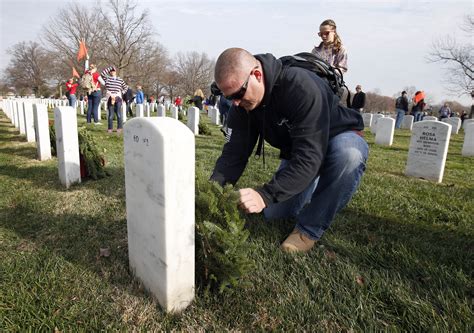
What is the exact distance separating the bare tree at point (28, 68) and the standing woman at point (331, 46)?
63261 mm

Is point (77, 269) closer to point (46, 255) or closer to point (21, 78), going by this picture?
point (46, 255)

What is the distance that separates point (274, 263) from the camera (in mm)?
2111

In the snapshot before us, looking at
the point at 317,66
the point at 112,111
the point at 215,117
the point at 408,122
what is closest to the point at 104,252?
the point at 317,66

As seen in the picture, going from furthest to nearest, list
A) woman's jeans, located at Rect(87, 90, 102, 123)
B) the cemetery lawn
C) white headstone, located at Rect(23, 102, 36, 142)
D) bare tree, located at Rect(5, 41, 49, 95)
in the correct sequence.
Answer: bare tree, located at Rect(5, 41, 49, 95)
woman's jeans, located at Rect(87, 90, 102, 123)
white headstone, located at Rect(23, 102, 36, 142)
the cemetery lawn

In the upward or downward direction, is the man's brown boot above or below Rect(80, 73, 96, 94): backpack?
below

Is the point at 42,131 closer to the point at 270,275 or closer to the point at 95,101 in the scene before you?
the point at 270,275

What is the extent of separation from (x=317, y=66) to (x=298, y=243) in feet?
4.43

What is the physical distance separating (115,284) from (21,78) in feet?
225

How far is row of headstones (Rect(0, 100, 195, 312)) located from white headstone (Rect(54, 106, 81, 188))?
2.44 meters

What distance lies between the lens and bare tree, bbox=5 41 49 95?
181ft

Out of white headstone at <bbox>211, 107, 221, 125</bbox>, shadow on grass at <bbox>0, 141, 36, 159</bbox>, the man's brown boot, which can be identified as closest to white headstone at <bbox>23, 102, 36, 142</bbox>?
shadow on grass at <bbox>0, 141, 36, 159</bbox>

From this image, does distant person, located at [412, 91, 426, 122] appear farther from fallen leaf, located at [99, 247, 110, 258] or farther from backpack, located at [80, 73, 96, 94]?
fallen leaf, located at [99, 247, 110, 258]

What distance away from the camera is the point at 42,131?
16.8 feet

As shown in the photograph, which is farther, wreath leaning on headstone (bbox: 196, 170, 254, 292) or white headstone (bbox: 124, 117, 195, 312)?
wreath leaning on headstone (bbox: 196, 170, 254, 292)
